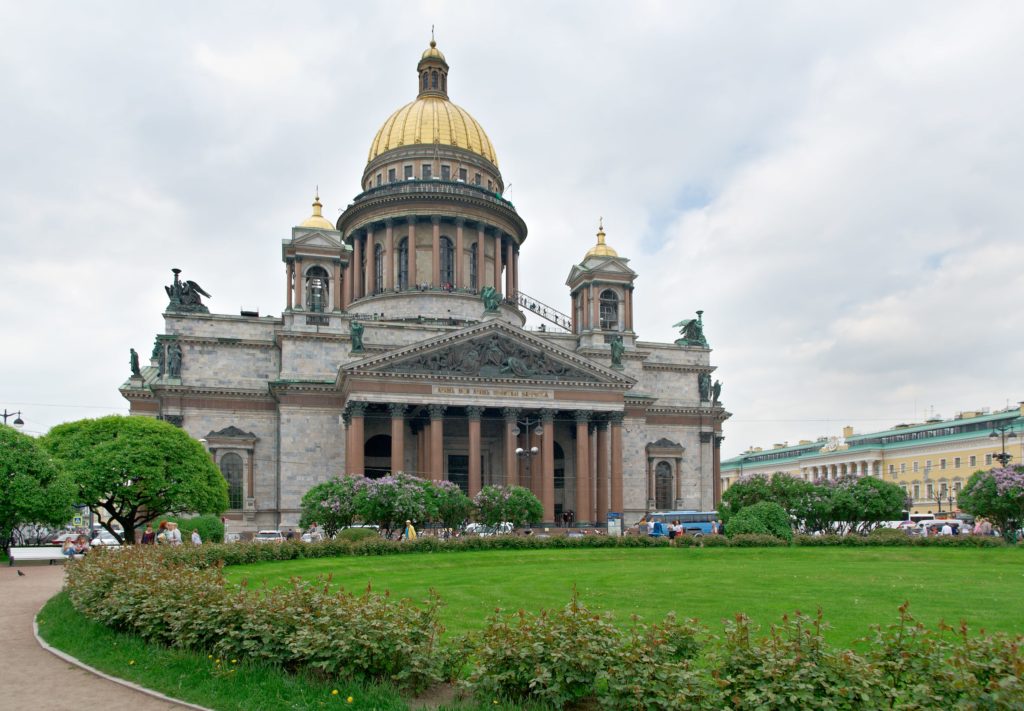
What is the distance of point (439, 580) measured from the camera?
24.7 metres

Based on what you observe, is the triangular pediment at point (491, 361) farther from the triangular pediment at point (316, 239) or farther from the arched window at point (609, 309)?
the triangular pediment at point (316, 239)

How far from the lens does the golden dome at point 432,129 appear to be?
77.4 meters

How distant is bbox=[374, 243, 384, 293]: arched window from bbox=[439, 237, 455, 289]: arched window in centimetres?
525

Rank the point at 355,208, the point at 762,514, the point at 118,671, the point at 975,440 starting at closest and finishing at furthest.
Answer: the point at 118,671 < the point at 762,514 < the point at 355,208 < the point at 975,440

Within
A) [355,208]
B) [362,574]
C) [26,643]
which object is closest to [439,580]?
[362,574]

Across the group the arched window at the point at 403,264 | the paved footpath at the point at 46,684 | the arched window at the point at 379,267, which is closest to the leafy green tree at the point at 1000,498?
the paved footpath at the point at 46,684

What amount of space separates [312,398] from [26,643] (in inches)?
1668

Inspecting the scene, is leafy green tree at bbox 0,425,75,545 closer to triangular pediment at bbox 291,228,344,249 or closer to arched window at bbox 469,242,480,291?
triangular pediment at bbox 291,228,344,249

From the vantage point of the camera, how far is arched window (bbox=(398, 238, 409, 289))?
73.2 metres

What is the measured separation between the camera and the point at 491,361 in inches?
2251

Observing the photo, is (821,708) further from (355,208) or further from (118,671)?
(355,208)

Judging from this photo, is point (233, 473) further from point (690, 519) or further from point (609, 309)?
point (690, 519)

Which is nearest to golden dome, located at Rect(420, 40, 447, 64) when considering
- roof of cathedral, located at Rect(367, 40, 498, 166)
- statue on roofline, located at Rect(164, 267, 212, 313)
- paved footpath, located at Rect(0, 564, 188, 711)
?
roof of cathedral, located at Rect(367, 40, 498, 166)

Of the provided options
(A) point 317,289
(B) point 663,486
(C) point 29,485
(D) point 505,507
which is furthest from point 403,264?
(C) point 29,485
